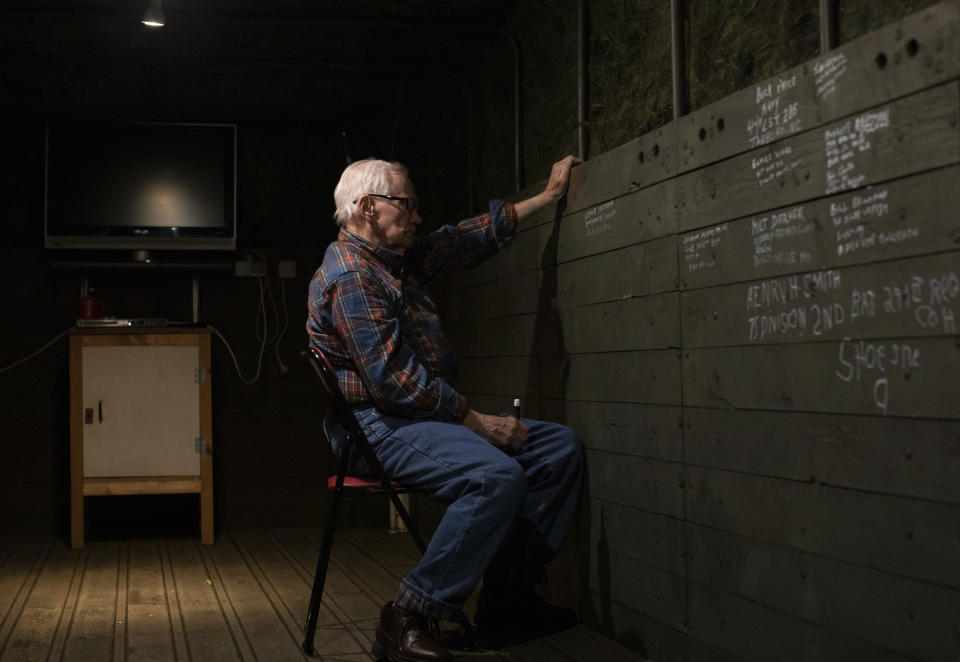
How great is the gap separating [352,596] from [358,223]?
1.31m

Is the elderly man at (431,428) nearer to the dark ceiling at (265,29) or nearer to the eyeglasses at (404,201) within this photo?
the eyeglasses at (404,201)

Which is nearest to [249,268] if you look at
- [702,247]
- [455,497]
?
[455,497]

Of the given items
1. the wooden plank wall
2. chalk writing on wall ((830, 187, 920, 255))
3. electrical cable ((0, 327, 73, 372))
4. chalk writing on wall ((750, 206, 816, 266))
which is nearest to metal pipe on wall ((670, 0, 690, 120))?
the wooden plank wall

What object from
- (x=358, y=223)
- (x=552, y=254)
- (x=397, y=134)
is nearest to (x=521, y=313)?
(x=552, y=254)

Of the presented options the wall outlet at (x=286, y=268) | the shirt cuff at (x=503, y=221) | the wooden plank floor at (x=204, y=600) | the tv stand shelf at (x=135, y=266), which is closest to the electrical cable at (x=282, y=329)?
the wall outlet at (x=286, y=268)

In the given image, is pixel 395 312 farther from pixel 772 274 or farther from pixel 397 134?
pixel 397 134

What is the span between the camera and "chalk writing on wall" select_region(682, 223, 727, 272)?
2203 mm

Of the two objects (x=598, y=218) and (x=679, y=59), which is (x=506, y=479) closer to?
(x=598, y=218)

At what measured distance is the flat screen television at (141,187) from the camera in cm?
490

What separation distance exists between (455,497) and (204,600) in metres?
1.34

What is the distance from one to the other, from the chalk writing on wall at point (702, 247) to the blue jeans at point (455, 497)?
0.66m

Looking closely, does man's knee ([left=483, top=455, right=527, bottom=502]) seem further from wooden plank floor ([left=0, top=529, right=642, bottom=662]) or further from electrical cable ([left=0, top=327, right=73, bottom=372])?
electrical cable ([left=0, top=327, right=73, bottom=372])

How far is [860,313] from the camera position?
1.74 metres

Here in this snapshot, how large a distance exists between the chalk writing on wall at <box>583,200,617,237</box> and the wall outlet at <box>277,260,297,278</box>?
2.71 meters
